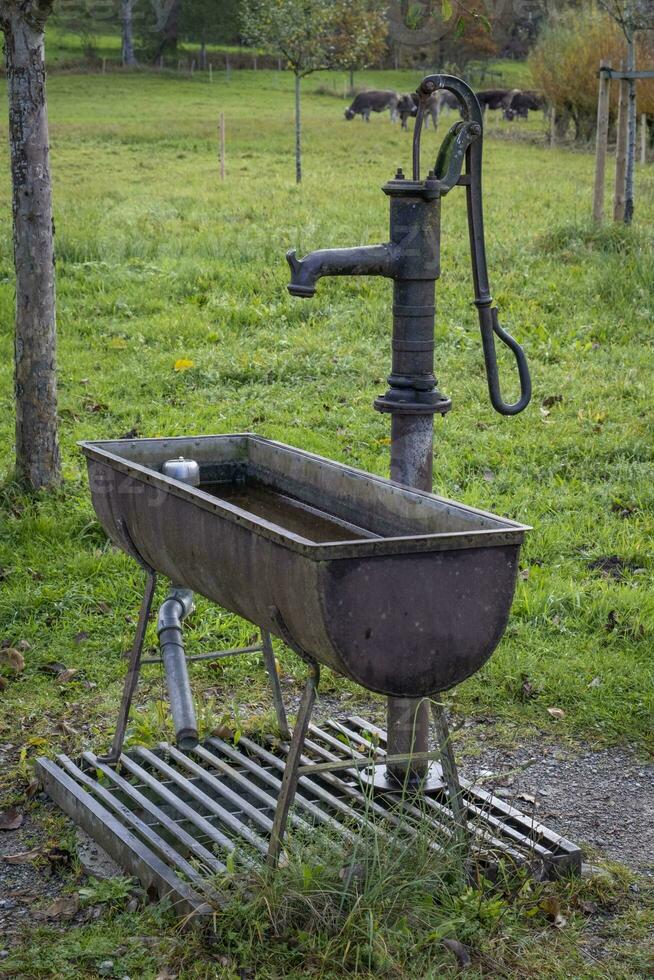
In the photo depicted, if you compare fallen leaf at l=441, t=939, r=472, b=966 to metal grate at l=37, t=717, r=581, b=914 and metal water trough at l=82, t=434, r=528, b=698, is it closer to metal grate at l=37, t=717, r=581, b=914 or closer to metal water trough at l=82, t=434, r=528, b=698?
metal grate at l=37, t=717, r=581, b=914

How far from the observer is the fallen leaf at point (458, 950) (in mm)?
2836

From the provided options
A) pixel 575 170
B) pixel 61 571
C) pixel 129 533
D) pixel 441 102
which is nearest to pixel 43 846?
pixel 129 533

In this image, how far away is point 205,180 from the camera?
1895cm

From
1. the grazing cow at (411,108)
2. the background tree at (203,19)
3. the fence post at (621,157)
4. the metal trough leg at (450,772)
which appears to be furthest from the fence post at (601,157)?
the background tree at (203,19)

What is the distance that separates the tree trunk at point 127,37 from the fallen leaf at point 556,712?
51.5 meters

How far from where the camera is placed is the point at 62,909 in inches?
123

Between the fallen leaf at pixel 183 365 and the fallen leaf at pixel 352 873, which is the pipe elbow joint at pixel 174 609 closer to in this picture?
the fallen leaf at pixel 352 873

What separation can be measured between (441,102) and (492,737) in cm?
4013

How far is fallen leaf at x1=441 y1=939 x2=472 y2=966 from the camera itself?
284 centimetres

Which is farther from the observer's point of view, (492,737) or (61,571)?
(61,571)

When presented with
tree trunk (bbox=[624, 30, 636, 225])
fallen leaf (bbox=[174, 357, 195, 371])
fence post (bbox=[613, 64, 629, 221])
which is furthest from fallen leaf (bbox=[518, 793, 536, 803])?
fence post (bbox=[613, 64, 629, 221])

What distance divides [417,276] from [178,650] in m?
Answer: 1.21

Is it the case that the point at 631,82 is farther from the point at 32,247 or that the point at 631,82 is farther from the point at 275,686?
the point at 275,686

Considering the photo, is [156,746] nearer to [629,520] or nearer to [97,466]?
[97,466]
